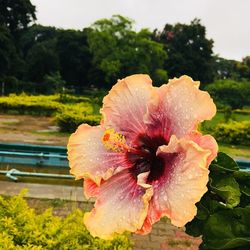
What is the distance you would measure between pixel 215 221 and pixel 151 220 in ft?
0.49

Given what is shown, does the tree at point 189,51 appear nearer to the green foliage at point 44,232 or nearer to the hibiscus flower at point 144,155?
the green foliage at point 44,232

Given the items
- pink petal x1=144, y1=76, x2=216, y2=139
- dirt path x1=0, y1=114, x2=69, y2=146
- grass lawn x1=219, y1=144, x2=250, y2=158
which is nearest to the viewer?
pink petal x1=144, y1=76, x2=216, y2=139

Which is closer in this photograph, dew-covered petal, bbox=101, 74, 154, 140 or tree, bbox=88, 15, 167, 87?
dew-covered petal, bbox=101, 74, 154, 140

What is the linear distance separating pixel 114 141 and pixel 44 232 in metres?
2.20

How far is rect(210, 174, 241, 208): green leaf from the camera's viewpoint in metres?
0.88

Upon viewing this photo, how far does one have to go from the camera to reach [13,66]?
42844 millimetres

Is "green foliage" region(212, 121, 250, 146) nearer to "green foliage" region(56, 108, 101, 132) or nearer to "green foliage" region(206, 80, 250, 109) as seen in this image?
"green foliage" region(56, 108, 101, 132)

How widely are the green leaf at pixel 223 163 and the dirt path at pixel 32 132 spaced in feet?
38.1

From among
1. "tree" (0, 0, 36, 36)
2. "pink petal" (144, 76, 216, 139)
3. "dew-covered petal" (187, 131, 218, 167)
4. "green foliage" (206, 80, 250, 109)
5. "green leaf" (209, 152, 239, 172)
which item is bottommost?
"green foliage" (206, 80, 250, 109)

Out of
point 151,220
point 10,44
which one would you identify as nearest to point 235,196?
point 151,220

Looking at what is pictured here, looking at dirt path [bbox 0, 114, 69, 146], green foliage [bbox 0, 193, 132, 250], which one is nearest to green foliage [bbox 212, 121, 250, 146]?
dirt path [bbox 0, 114, 69, 146]

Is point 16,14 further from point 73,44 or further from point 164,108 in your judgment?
point 164,108

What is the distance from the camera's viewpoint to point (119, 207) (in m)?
0.93

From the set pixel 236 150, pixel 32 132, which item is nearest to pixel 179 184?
pixel 236 150
